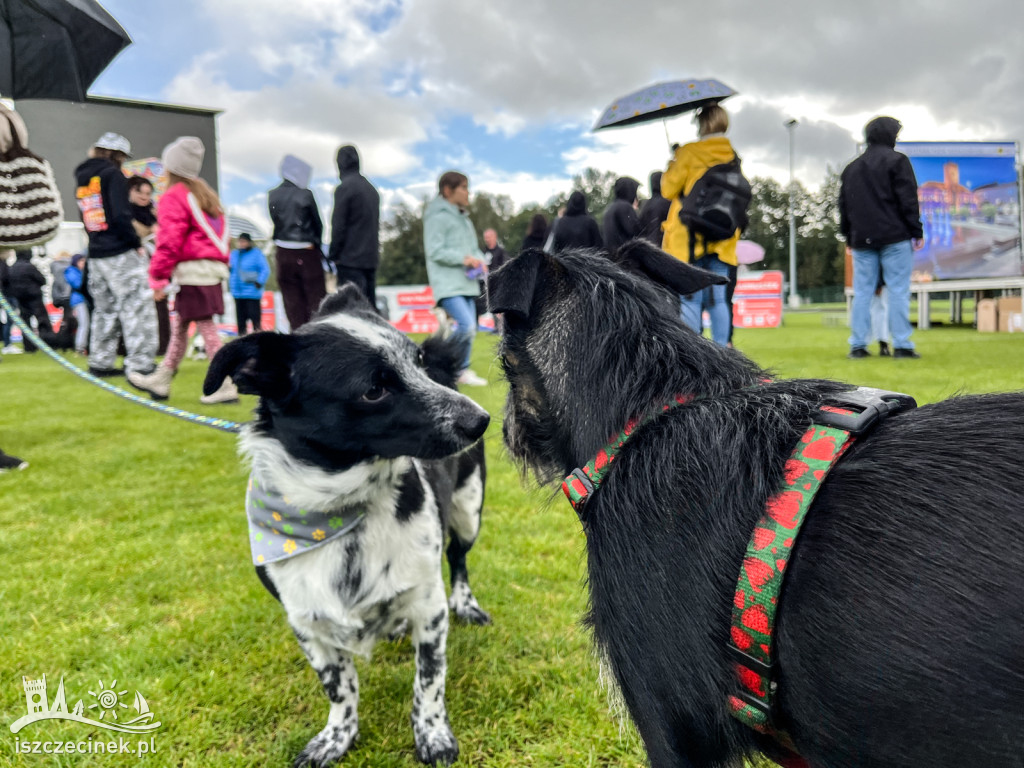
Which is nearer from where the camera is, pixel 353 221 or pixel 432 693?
pixel 432 693

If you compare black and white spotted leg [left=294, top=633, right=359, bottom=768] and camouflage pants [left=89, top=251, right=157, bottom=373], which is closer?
black and white spotted leg [left=294, top=633, right=359, bottom=768]

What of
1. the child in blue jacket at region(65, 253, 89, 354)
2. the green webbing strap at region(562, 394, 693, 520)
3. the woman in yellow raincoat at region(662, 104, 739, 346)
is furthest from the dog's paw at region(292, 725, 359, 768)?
the child in blue jacket at region(65, 253, 89, 354)

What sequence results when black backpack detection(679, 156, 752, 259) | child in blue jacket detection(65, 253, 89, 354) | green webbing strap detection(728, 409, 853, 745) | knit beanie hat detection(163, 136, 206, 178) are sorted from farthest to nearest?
child in blue jacket detection(65, 253, 89, 354) < knit beanie hat detection(163, 136, 206, 178) < black backpack detection(679, 156, 752, 259) < green webbing strap detection(728, 409, 853, 745)

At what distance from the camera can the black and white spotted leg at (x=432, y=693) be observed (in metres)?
2.04

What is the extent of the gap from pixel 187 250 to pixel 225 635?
5.06 metres

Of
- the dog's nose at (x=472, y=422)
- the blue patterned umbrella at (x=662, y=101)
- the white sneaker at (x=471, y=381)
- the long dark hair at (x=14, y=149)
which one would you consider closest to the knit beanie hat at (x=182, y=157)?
the long dark hair at (x=14, y=149)

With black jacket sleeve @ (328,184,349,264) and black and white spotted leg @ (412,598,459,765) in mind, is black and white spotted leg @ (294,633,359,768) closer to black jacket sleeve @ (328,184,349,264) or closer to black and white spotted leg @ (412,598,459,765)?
black and white spotted leg @ (412,598,459,765)

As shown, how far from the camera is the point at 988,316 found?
13.4 metres

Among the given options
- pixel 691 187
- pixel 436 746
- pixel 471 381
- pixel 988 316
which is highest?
pixel 691 187

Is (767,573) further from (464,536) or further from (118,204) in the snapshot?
(118,204)

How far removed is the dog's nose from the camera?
2121mm

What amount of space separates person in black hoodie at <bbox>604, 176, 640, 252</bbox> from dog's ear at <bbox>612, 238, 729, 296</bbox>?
249 inches

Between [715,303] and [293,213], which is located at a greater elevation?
[293,213]

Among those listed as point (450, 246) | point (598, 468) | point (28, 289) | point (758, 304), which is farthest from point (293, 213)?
point (758, 304)
